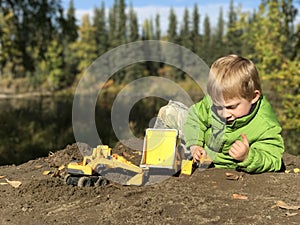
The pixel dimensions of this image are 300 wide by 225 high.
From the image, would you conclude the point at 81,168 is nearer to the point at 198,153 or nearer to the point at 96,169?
the point at 96,169

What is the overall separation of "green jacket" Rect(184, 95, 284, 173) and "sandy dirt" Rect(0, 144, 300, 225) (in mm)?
150

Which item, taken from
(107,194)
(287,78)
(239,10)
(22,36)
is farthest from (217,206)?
(22,36)

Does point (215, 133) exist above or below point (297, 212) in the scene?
above

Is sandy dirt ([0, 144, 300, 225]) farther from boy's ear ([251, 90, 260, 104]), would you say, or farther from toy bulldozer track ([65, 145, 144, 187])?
boy's ear ([251, 90, 260, 104])

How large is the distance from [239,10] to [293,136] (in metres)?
3.31

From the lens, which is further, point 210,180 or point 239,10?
point 239,10

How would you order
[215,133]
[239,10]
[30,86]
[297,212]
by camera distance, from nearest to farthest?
[297,212], [215,133], [239,10], [30,86]

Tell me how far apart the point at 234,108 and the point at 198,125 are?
1.69 feet

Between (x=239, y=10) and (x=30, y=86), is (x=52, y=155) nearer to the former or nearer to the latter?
(x=239, y=10)

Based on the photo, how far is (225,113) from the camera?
3625 mm

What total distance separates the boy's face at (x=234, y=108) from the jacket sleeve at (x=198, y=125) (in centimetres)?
26

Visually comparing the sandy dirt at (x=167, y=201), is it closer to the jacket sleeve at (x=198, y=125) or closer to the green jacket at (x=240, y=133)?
the green jacket at (x=240, y=133)

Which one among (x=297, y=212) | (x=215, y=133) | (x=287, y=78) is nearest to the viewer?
(x=297, y=212)

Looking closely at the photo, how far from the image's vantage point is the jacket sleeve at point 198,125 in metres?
3.95
